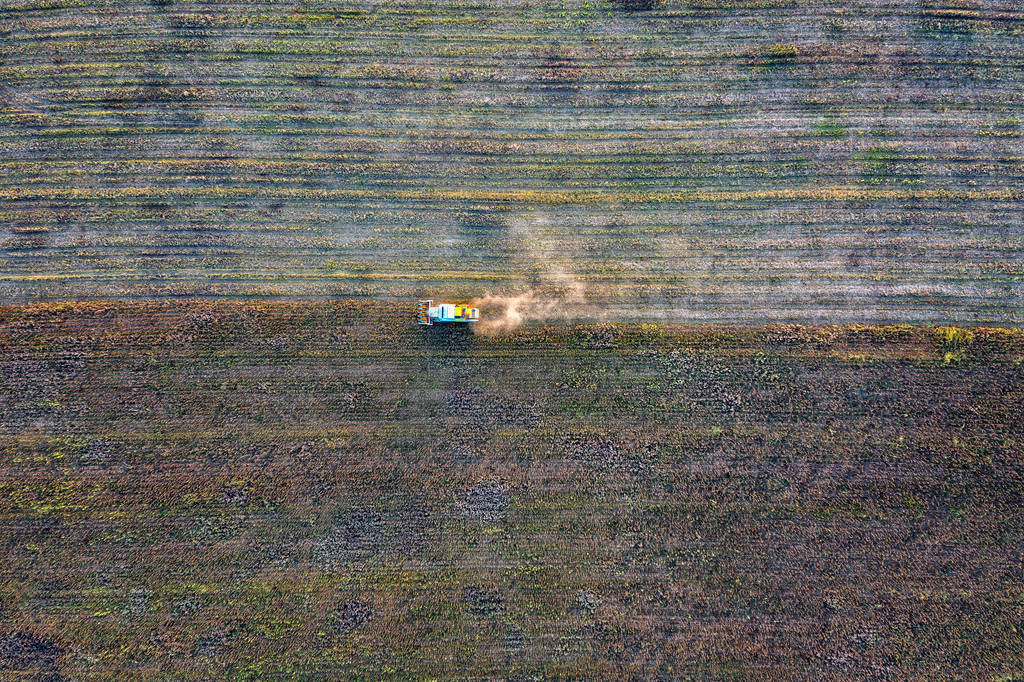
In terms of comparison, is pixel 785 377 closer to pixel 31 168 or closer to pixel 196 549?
pixel 196 549

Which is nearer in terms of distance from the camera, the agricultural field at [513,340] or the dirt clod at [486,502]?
the agricultural field at [513,340]

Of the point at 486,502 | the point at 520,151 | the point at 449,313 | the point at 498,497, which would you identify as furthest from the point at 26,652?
the point at 520,151

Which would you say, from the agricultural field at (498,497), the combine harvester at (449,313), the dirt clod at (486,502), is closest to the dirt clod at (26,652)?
the agricultural field at (498,497)

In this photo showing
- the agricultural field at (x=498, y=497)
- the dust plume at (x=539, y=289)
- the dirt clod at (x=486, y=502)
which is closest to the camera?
the agricultural field at (x=498, y=497)

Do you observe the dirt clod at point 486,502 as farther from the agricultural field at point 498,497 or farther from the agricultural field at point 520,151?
the agricultural field at point 520,151

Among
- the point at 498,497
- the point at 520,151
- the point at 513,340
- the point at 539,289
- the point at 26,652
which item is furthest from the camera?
the point at 520,151

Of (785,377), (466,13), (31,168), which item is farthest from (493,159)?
(31,168)

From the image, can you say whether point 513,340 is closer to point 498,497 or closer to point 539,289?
point 539,289
